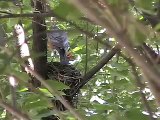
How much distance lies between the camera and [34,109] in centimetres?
105

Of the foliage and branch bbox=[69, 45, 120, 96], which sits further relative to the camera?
branch bbox=[69, 45, 120, 96]

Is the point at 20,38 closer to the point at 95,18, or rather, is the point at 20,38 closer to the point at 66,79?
the point at 95,18

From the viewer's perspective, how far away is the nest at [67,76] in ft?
7.02

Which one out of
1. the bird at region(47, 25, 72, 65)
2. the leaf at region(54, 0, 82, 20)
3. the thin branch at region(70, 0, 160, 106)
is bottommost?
the thin branch at region(70, 0, 160, 106)

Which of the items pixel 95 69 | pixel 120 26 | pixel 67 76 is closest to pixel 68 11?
pixel 120 26

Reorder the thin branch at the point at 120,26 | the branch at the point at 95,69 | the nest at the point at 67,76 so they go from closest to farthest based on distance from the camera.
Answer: the thin branch at the point at 120,26 → the branch at the point at 95,69 → the nest at the point at 67,76

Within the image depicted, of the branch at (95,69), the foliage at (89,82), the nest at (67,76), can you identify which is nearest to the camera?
the foliage at (89,82)

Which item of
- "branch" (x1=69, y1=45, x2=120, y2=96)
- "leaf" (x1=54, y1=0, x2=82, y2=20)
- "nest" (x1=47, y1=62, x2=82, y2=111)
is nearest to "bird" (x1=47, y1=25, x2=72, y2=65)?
"nest" (x1=47, y1=62, x2=82, y2=111)

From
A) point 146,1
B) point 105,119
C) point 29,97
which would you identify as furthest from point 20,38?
point 146,1

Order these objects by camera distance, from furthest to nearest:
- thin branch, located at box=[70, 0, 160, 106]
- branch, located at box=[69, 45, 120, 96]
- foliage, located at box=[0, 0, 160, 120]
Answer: branch, located at box=[69, 45, 120, 96]
foliage, located at box=[0, 0, 160, 120]
thin branch, located at box=[70, 0, 160, 106]

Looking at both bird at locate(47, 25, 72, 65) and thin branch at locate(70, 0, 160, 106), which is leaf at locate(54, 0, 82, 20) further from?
bird at locate(47, 25, 72, 65)

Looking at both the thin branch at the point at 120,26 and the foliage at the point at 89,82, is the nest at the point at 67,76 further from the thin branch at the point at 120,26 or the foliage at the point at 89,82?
the thin branch at the point at 120,26

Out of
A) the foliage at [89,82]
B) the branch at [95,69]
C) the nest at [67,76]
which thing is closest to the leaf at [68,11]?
the foliage at [89,82]

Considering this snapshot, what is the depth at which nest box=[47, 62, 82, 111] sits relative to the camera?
214 centimetres
